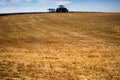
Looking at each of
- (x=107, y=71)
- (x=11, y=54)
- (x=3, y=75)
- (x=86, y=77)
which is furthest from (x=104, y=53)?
(x=3, y=75)

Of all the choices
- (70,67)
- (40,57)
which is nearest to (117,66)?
(70,67)

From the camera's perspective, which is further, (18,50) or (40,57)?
(18,50)

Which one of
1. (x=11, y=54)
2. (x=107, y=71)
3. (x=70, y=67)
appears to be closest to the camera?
(x=107, y=71)

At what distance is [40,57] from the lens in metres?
10.9

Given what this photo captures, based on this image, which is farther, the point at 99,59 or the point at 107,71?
the point at 99,59

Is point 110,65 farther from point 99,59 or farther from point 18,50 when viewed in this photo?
point 18,50

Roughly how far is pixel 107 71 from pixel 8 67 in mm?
3992

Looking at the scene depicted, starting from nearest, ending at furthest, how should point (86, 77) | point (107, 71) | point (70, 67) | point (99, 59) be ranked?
point (86, 77) < point (107, 71) < point (70, 67) < point (99, 59)

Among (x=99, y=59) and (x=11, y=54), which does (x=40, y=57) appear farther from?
(x=99, y=59)

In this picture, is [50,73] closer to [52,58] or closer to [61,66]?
[61,66]

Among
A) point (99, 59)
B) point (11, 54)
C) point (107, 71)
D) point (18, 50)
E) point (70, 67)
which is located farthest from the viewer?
point (18, 50)

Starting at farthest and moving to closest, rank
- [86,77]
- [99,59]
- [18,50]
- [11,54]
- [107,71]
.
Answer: [18,50] → [11,54] → [99,59] → [107,71] → [86,77]

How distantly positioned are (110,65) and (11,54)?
5.16 meters

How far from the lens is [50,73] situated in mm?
8336
